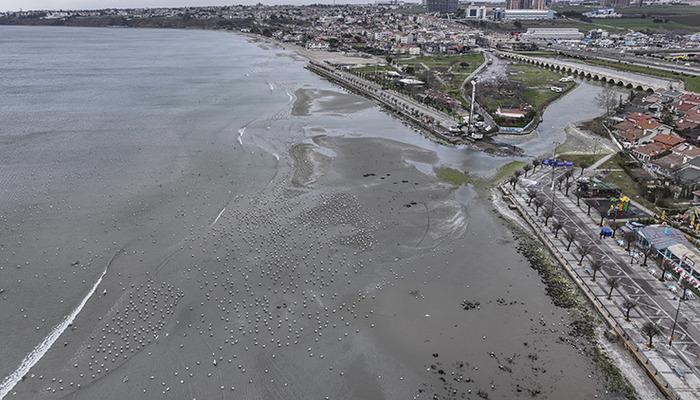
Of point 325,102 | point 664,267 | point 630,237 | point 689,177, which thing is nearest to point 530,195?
point 630,237

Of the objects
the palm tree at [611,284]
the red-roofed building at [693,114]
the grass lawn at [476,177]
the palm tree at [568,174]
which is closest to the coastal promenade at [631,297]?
the palm tree at [611,284]

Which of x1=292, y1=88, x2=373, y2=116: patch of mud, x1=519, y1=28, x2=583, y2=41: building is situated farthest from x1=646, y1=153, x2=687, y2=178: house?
x1=519, y1=28, x2=583, y2=41: building

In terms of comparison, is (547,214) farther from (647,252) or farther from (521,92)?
(521,92)

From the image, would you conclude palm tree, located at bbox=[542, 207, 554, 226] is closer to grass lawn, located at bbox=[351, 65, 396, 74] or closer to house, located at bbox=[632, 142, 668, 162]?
house, located at bbox=[632, 142, 668, 162]

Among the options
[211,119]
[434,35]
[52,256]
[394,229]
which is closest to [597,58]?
[434,35]

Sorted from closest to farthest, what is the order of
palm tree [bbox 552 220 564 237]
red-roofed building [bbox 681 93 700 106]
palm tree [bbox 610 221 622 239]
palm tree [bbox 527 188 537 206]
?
palm tree [bbox 552 220 564 237] < palm tree [bbox 610 221 622 239] < palm tree [bbox 527 188 537 206] < red-roofed building [bbox 681 93 700 106]

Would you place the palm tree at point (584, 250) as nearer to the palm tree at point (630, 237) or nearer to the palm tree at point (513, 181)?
the palm tree at point (630, 237)
